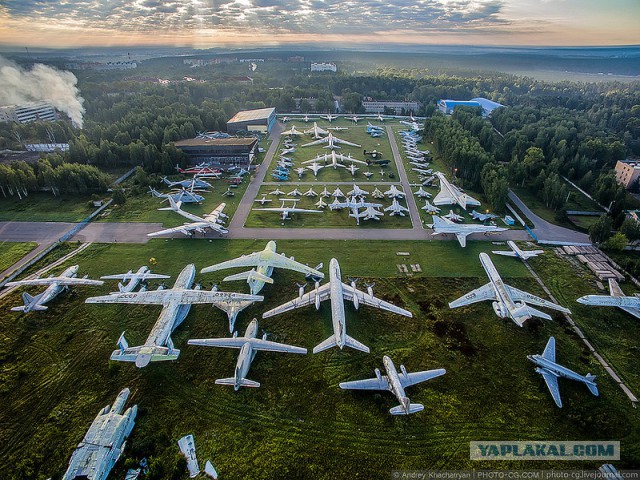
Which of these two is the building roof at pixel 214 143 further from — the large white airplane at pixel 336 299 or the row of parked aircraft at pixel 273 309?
the large white airplane at pixel 336 299

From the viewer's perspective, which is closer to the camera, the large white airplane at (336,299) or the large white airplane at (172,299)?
the large white airplane at (172,299)

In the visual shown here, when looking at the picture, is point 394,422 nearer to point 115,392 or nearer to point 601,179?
point 115,392

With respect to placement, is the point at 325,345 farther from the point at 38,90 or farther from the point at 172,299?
the point at 38,90

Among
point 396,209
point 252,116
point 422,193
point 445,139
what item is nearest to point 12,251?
point 396,209

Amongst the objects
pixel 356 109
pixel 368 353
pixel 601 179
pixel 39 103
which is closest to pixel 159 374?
pixel 368 353

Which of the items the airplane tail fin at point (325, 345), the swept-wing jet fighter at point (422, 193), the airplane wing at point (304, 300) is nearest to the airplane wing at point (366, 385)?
the airplane tail fin at point (325, 345)
